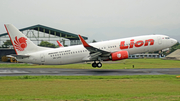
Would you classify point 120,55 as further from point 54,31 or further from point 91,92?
point 54,31

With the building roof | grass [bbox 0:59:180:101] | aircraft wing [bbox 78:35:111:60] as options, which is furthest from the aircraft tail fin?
the building roof

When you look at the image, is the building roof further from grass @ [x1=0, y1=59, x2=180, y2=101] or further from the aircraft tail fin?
grass @ [x1=0, y1=59, x2=180, y2=101]

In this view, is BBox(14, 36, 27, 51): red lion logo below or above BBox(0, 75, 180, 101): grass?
above

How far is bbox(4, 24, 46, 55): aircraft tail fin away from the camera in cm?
3634

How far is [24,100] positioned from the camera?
46.6 ft

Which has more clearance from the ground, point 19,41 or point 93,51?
point 19,41

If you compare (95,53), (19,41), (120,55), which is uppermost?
(19,41)

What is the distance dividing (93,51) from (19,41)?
12.9m

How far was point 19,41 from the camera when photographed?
1452 inches

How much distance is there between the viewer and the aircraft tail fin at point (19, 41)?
36.3m

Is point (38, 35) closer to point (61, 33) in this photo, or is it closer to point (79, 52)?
point (61, 33)

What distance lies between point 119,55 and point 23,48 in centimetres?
1666

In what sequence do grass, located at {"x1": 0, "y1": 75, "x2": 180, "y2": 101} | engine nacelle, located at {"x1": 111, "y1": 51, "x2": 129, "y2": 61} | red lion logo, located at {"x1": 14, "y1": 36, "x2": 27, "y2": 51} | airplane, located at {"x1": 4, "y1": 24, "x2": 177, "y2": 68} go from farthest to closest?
airplane, located at {"x1": 4, "y1": 24, "x2": 177, "y2": 68}
engine nacelle, located at {"x1": 111, "y1": 51, "x2": 129, "y2": 61}
red lion logo, located at {"x1": 14, "y1": 36, "x2": 27, "y2": 51}
grass, located at {"x1": 0, "y1": 75, "x2": 180, "y2": 101}

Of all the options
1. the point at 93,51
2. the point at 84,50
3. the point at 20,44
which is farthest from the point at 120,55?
the point at 20,44
